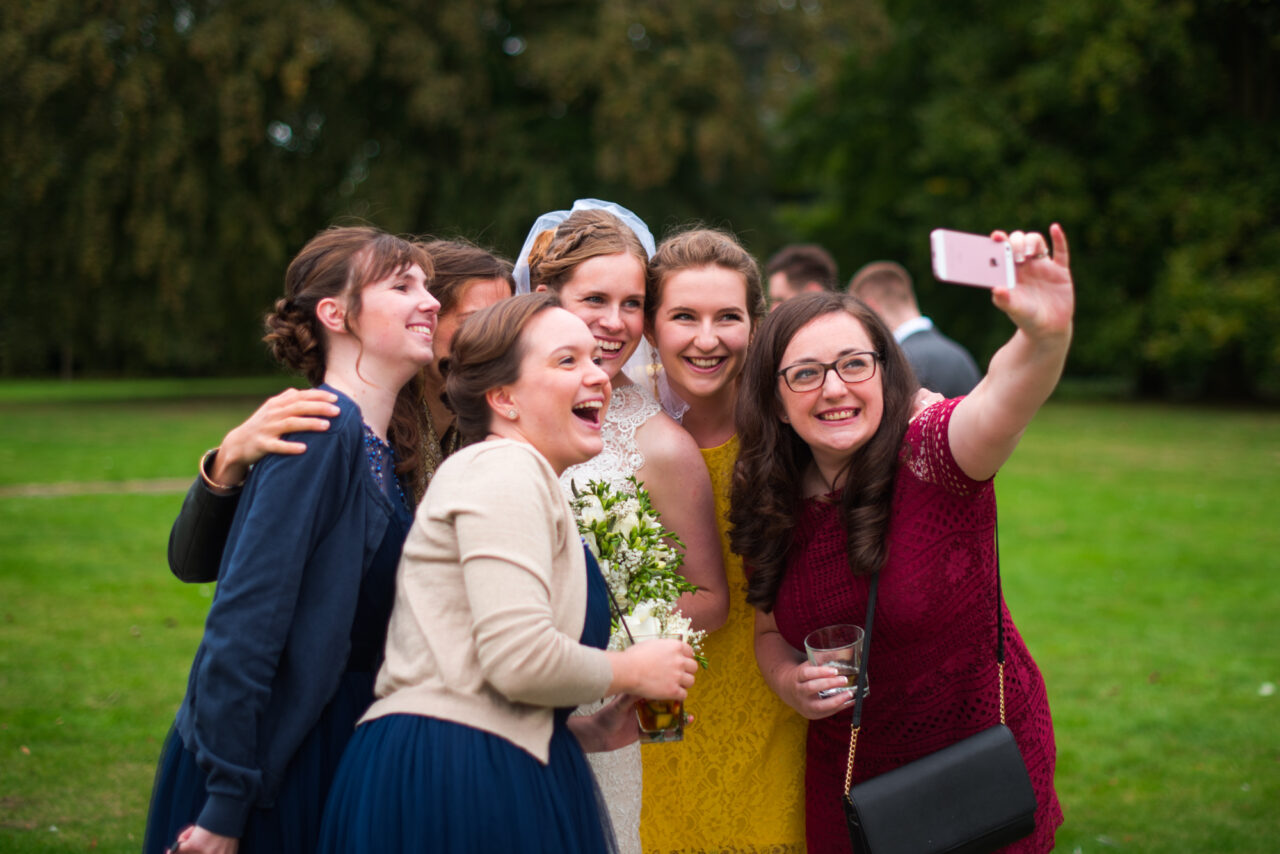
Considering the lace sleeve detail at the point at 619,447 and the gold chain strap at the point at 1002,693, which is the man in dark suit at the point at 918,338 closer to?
the lace sleeve detail at the point at 619,447

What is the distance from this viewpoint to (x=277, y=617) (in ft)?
7.51

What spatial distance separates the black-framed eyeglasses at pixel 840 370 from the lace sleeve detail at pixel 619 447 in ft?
1.95

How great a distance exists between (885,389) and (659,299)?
0.85 m

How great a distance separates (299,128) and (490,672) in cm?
2606

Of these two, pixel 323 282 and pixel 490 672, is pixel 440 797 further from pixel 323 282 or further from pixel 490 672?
pixel 323 282

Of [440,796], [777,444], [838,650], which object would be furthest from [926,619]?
[440,796]

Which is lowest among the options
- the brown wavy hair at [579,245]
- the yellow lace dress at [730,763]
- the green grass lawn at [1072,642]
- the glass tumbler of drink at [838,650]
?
the green grass lawn at [1072,642]

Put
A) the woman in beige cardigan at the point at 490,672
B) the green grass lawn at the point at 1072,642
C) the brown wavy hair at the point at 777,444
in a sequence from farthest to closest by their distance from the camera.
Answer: the green grass lawn at the point at 1072,642
the brown wavy hair at the point at 777,444
the woman in beige cardigan at the point at 490,672

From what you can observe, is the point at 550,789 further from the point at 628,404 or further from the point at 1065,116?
the point at 1065,116

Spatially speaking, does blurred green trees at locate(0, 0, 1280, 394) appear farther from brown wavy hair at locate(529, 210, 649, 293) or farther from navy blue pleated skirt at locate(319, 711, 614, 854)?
navy blue pleated skirt at locate(319, 711, 614, 854)

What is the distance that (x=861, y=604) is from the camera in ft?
9.40

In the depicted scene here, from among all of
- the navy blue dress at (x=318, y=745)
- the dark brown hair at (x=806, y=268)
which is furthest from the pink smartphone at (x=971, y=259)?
the dark brown hair at (x=806, y=268)

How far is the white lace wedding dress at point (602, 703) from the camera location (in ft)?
10.4

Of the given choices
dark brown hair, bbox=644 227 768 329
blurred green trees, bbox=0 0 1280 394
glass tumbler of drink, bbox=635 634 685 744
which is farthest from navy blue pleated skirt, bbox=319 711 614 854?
blurred green trees, bbox=0 0 1280 394
